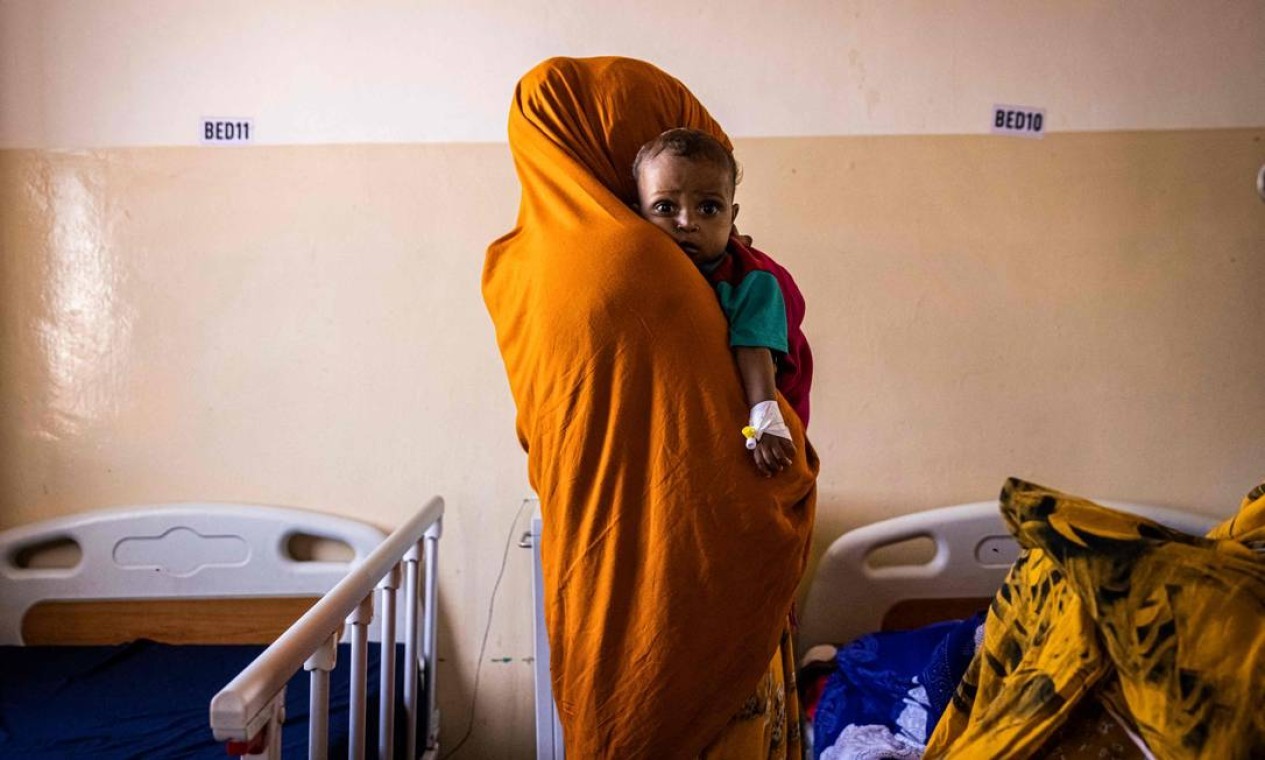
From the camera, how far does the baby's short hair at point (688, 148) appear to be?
1.20 meters

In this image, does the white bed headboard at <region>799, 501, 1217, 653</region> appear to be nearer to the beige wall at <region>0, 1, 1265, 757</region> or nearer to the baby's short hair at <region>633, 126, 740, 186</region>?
the beige wall at <region>0, 1, 1265, 757</region>

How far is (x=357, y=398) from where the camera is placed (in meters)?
2.08

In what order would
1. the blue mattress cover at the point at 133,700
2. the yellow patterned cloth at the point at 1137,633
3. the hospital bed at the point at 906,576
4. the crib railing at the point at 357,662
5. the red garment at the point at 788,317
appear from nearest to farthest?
the yellow patterned cloth at the point at 1137,633 → the crib railing at the point at 357,662 → the red garment at the point at 788,317 → the blue mattress cover at the point at 133,700 → the hospital bed at the point at 906,576

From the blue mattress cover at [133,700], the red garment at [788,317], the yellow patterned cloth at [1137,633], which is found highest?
the red garment at [788,317]

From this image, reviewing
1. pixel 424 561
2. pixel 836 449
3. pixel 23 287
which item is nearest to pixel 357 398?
pixel 424 561

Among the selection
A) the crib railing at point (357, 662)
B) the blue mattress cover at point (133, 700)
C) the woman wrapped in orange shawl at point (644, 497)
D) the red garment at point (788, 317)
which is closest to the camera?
the crib railing at point (357, 662)

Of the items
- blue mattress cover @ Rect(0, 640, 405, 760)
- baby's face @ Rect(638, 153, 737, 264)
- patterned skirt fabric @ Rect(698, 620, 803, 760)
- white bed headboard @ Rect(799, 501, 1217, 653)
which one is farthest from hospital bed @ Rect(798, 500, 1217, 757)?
baby's face @ Rect(638, 153, 737, 264)

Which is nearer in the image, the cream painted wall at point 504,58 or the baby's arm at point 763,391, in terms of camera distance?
the baby's arm at point 763,391

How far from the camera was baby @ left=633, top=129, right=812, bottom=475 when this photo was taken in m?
1.12

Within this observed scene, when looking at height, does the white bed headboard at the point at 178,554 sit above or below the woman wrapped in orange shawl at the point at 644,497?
below

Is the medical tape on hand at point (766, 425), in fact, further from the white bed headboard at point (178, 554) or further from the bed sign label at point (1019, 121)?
the bed sign label at point (1019, 121)

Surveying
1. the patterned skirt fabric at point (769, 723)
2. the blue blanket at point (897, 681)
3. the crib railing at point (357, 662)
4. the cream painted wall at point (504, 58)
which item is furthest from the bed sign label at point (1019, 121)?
the crib railing at point (357, 662)

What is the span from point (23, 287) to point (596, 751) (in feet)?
5.62

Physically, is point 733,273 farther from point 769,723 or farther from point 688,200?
point 769,723
